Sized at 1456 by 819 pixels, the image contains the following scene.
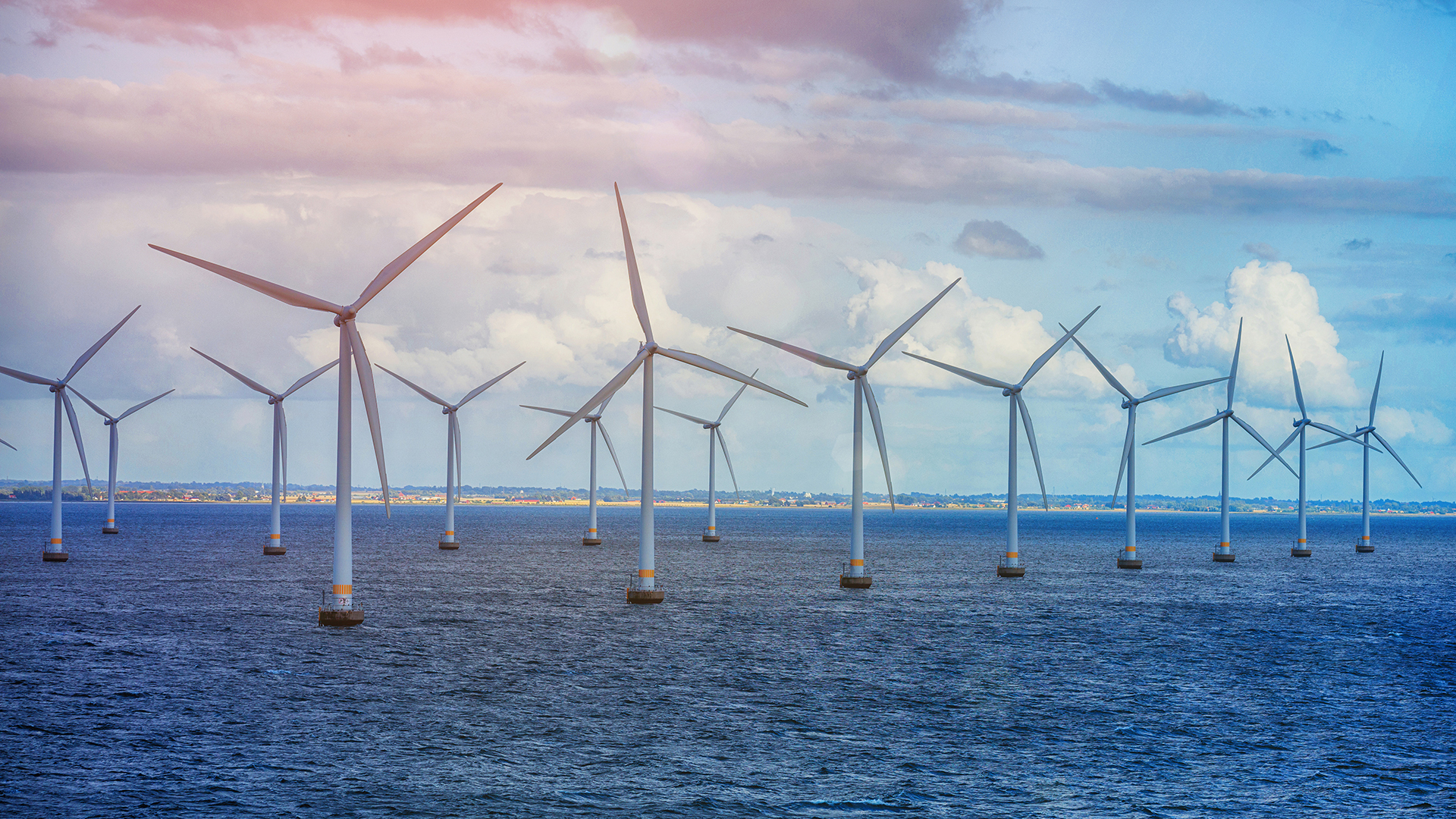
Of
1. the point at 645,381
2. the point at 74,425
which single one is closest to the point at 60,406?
the point at 74,425

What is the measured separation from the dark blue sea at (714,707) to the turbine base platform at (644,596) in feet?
4.71

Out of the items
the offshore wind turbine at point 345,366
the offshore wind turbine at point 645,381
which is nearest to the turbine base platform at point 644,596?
the offshore wind turbine at point 645,381

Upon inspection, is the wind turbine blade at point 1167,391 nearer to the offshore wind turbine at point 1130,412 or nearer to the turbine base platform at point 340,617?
the offshore wind turbine at point 1130,412

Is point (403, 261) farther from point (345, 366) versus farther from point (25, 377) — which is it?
point (25, 377)

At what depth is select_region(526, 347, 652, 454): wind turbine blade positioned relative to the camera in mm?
87562

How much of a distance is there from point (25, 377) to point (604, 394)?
283ft

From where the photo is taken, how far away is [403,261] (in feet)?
249

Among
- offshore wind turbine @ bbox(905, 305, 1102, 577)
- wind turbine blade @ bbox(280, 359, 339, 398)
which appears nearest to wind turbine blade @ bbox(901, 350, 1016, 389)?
offshore wind turbine @ bbox(905, 305, 1102, 577)

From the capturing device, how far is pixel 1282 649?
3231 inches

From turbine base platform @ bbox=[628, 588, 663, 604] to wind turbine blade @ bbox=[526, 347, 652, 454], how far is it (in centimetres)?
1360

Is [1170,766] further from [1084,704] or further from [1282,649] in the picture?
[1282,649]

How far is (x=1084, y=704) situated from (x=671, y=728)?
828 inches

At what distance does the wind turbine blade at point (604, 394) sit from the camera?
287ft

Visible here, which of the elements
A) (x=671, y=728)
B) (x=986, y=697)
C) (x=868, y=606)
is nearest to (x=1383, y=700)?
(x=986, y=697)
